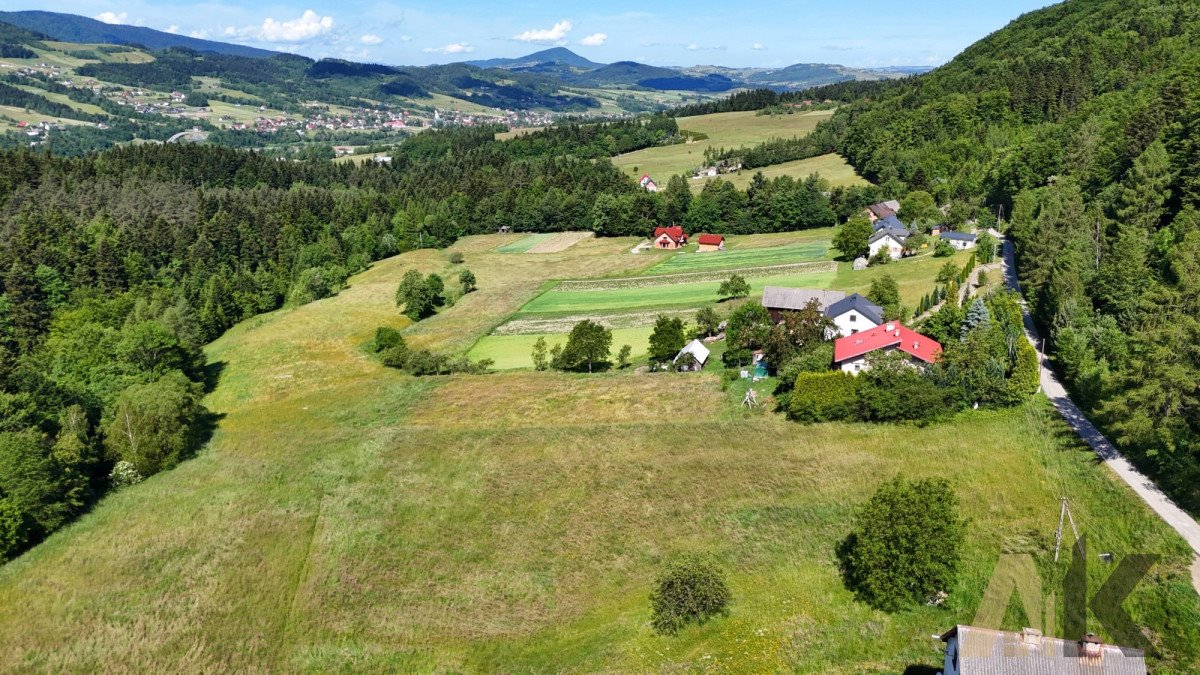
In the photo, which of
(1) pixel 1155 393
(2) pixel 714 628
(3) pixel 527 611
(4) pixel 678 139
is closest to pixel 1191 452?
(1) pixel 1155 393

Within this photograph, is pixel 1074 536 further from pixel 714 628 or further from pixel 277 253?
pixel 277 253

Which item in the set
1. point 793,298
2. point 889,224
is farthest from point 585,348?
point 889,224

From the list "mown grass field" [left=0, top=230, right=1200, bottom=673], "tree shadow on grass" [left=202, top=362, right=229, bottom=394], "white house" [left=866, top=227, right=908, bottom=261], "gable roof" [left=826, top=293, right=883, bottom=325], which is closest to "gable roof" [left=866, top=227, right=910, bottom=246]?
"white house" [left=866, top=227, right=908, bottom=261]

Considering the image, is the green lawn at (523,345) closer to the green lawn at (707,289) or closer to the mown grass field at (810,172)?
the green lawn at (707,289)

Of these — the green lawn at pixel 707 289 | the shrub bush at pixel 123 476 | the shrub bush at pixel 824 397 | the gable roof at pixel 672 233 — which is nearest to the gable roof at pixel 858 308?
the shrub bush at pixel 824 397

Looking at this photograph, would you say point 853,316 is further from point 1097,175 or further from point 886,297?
point 1097,175
